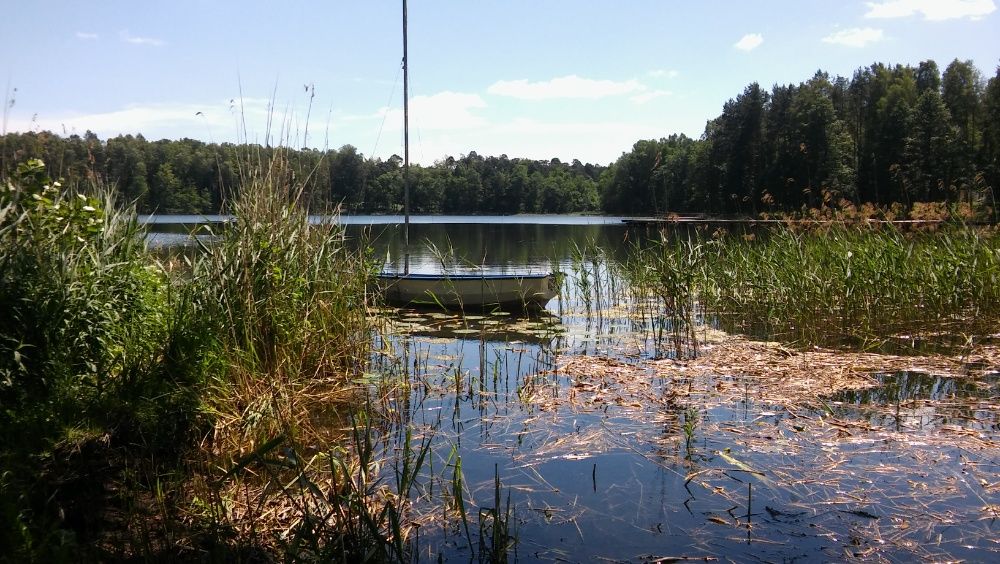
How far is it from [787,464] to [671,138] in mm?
126878

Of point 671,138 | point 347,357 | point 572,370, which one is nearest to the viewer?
point 347,357

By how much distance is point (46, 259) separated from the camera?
189 inches

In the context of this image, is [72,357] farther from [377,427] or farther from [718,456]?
[718,456]

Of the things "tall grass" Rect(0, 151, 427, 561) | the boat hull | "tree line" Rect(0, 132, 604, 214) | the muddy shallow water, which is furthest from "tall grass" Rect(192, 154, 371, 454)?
the boat hull

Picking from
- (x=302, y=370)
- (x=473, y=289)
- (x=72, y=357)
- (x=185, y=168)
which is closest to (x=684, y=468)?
(x=302, y=370)

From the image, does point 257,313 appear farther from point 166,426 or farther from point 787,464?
point 787,464

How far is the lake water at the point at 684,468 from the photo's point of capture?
3.93m

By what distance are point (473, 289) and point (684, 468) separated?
839 centimetres

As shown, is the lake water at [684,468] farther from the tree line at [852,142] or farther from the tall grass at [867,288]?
the tree line at [852,142]

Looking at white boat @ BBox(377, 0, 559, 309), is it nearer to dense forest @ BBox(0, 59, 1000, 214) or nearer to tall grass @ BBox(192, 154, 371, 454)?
dense forest @ BBox(0, 59, 1000, 214)

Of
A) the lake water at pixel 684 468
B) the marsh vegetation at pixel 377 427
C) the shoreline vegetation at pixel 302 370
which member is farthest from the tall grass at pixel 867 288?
the lake water at pixel 684 468

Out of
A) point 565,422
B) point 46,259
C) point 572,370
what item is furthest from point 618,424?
Answer: point 46,259

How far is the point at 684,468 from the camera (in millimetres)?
5051

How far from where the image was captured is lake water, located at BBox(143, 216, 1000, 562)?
3930 mm
